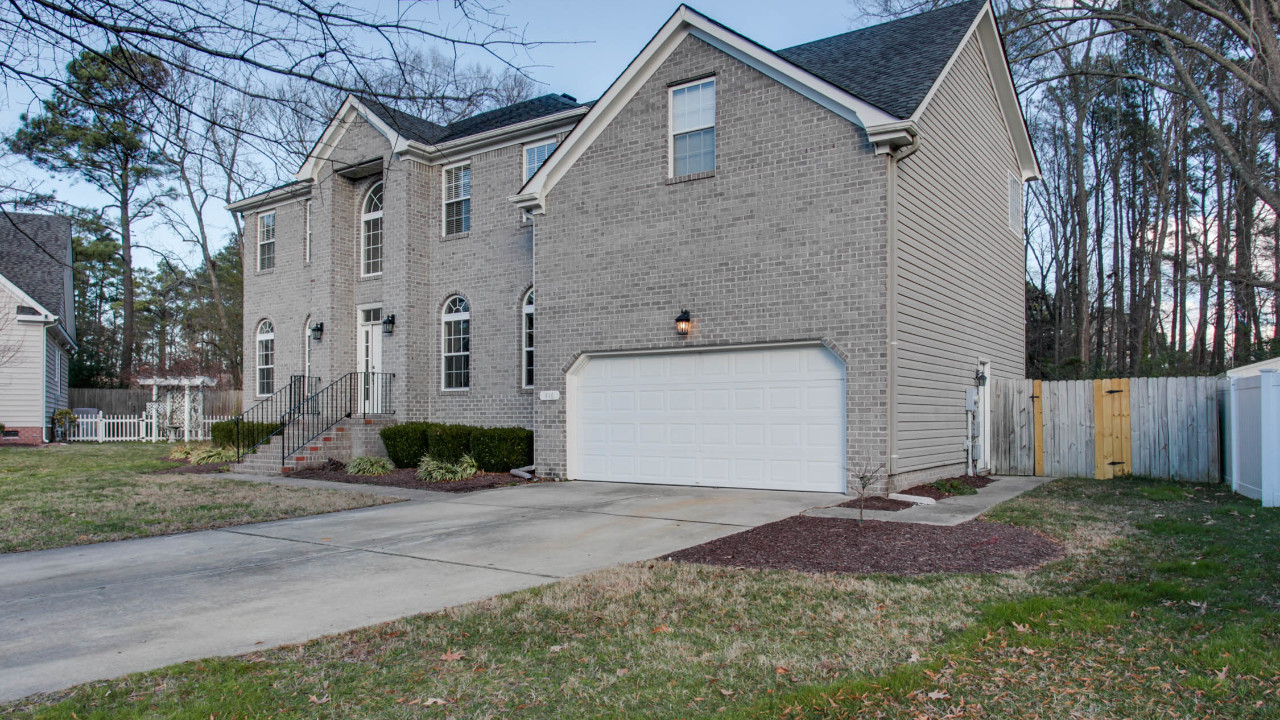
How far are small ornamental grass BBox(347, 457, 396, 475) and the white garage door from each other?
3.97 metres

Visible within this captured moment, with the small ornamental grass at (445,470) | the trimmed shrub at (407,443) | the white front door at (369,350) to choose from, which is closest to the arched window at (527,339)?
the small ornamental grass at (445,470)

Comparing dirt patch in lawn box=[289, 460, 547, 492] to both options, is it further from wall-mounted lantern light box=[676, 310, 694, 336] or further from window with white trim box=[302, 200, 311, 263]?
window with white trim box=[302, 200, 311, 263]

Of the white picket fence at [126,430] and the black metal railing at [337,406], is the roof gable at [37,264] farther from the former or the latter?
the black metal railing at [337,406]

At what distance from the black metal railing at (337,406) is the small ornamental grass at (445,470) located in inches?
114

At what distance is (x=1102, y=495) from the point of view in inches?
455

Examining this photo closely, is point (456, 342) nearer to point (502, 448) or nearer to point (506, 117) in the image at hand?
point (502, 448)

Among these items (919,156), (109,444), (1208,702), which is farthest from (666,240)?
(109,444)

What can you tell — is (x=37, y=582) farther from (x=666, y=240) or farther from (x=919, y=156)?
(x=919, y=156)

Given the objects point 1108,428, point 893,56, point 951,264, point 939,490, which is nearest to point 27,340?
point 893,56

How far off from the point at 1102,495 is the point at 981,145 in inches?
273

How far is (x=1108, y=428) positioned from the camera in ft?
47.1

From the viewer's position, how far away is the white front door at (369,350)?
59.0 ft

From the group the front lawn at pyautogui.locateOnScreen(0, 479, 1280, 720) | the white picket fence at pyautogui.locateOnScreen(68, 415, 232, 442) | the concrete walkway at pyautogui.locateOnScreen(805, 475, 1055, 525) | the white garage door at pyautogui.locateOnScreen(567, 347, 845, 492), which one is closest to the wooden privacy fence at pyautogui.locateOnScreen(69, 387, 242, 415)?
the white picket fence at pyautogui.locateOnScreen(68, 415, 232, 442)

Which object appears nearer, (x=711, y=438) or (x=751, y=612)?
(x=751, y=612)
